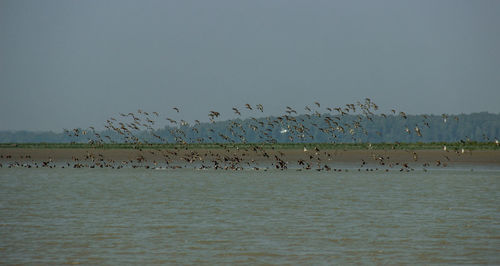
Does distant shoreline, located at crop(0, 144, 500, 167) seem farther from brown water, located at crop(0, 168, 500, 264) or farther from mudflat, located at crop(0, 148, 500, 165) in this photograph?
brown water, located at crop(0, 168, 500, 264)

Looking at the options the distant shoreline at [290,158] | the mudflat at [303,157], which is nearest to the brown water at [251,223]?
the distant shoreline at [290,158]

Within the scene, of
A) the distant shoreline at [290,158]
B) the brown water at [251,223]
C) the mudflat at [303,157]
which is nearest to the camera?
the brown water at [251,223]

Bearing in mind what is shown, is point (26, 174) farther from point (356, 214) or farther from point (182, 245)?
point (182, 245)

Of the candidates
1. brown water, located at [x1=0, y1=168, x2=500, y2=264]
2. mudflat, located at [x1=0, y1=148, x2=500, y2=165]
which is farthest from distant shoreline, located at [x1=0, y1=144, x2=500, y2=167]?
brown water, located at [x1=0, y1=168, x2=500, y2=264]

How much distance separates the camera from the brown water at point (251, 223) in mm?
19906

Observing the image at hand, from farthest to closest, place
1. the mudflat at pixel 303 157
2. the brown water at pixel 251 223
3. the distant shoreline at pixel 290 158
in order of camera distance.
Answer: the mudflat at pixel 303 157
the distant shoreline at pixel 290 158
the brown water at pixel 251 223

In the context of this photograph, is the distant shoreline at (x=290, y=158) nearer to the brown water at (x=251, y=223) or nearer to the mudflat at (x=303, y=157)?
the mudflat at (x=303, y=157)

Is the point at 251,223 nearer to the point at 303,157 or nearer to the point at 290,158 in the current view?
the point at 290,158

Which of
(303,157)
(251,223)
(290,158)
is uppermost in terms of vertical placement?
(303,157)

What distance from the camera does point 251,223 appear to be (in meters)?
26.1

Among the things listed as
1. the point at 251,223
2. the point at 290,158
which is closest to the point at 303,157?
the point at 290,158

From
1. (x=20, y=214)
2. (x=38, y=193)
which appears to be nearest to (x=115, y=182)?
(x=38, y=193)

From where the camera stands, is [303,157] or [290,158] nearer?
[290,158]

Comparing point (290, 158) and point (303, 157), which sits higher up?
point (303, 157)
